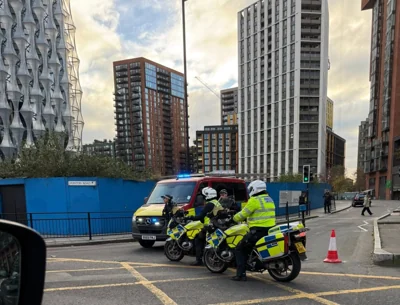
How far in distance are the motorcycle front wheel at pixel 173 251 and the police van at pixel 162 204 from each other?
99cm

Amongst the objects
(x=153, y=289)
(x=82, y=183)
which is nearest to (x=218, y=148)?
(x=82, y=183)

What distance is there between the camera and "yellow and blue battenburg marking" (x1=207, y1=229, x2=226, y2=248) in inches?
244

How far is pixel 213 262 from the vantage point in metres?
6.46

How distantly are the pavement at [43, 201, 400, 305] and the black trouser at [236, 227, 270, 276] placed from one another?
0.31 m

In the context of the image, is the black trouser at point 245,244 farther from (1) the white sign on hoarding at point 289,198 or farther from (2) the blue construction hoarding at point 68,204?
(1) the white sign on hoarding at point 289,198

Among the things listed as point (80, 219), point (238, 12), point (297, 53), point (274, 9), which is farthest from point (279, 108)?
point (80, 219)

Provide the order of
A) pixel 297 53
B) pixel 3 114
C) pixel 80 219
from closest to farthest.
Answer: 1. pixel 80 219
2. pixel 3 114
3. pixel 297 53

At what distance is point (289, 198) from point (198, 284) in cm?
1969

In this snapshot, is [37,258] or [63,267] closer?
[37,258]

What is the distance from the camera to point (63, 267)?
715 cm

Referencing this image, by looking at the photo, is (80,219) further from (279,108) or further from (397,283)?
(279,108)

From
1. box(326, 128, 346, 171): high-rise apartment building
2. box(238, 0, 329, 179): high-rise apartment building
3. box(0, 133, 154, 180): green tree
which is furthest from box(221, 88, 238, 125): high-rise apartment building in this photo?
box(0, 133, 154, 180): green tree

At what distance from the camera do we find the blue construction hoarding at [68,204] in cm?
1318

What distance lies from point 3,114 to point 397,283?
173 ft
